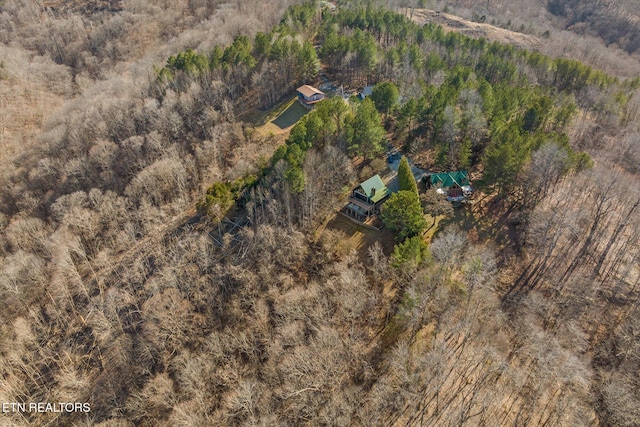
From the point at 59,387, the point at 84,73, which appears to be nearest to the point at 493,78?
the point at 59,387

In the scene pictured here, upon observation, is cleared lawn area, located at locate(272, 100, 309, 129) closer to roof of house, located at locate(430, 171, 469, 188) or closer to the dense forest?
the dense forest

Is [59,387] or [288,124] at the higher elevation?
[288,124]

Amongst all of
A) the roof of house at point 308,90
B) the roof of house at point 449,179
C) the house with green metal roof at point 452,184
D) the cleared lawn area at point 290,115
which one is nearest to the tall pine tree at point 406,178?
the house with green metal roof at point 452,184

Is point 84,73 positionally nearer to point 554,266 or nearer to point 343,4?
point 343,4

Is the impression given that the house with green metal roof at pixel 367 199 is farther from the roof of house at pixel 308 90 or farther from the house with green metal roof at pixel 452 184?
the roof of house at pixel 308 90

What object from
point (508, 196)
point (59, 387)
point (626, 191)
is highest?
point (626, 191)

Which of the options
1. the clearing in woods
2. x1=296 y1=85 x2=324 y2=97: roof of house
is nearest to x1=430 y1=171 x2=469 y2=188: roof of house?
the clearing in woods

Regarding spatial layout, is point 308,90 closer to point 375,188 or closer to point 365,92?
point 365,92
